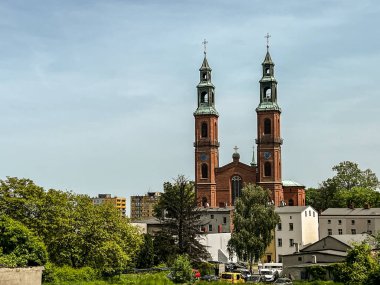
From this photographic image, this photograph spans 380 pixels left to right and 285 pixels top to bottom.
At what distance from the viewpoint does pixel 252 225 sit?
84562mm

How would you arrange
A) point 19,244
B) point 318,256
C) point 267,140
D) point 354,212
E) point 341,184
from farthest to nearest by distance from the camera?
point 341,184
point 267,140
point 354,212
point 318,256
point 19,244

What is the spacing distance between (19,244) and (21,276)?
5.21 meters

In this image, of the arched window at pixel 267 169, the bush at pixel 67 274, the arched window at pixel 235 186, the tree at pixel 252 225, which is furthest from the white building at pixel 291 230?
the bush at pixel 67 274

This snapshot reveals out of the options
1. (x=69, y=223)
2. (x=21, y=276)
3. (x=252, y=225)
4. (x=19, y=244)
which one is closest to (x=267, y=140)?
(x=252, y=225)

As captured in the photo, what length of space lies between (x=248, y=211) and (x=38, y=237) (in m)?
35.7

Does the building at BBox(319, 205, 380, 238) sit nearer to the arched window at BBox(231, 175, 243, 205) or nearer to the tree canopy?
the arched window at BBox(231, 175, 243, 205)

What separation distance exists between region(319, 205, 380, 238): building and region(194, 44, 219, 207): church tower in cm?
2400

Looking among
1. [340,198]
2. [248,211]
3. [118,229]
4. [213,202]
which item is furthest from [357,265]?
[340,198]

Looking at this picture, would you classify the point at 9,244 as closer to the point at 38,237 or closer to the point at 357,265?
the point at 38,237

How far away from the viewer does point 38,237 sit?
56375 mm

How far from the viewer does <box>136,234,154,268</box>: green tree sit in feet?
252

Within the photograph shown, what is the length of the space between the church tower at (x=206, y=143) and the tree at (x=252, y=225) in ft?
125

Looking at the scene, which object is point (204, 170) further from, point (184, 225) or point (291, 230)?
point (184, 225)

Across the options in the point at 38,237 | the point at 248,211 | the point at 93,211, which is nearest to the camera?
the point at 38,237
